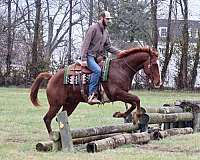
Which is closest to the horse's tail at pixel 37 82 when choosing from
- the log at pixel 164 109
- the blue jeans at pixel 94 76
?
the blue jeans at pixel 94 76

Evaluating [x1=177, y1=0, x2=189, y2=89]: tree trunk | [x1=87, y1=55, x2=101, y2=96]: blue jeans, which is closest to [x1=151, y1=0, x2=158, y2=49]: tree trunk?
[x1=177, y1=0, x2=189, y2=89]: tree trunk

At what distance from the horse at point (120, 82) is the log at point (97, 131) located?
59 centimetres

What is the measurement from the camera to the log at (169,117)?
46.2 feet

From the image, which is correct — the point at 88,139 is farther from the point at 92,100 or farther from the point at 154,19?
the point at 154,19

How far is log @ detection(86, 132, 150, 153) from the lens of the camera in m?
11.2

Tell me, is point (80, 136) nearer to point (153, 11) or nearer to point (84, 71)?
point (84, 71)

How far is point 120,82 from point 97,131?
1183mm

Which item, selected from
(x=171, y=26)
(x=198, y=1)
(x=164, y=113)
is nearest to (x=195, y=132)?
(x=164, y=113)

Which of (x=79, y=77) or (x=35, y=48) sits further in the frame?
(x=35, y=48)

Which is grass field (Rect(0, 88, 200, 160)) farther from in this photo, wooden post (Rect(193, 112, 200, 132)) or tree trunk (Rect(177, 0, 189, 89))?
tree trunk (Rect(177, 0, 189, 89))

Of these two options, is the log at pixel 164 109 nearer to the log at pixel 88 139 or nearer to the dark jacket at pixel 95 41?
the log at pixel 88 139

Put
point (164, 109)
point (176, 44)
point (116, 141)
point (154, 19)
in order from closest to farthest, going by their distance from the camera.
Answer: point (116, 141) < point (164, 109) < point (176, 44) < point (154, 19)

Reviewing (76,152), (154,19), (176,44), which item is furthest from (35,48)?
(76,152)

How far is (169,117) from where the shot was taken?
14680 mm
